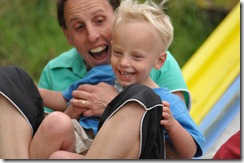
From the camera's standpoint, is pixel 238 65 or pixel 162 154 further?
pixel 238 65

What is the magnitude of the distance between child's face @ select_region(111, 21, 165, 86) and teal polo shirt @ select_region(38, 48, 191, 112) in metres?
0.24

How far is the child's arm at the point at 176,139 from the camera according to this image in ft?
7.22

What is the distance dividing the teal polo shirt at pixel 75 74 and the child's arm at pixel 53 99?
0.24 ft

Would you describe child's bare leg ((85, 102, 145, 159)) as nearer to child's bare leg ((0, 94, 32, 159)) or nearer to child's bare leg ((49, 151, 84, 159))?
child's bare leg ((49, 151, 84, 159))

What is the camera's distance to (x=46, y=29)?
4832 millimetres

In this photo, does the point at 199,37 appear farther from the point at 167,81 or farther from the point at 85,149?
the point at 85,149

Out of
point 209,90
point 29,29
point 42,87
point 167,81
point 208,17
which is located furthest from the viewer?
point 208,17

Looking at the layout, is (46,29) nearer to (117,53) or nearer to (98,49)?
(98,49)

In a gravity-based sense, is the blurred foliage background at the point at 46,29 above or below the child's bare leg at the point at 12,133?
below

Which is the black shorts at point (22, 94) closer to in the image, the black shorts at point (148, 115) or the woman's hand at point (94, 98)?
the woman's hand at point (94, 98)

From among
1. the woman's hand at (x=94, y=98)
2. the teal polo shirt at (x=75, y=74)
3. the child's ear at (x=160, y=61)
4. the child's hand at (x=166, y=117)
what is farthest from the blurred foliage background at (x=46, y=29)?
the child's hand at (x=166, y=117)

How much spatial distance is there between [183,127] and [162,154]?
0.54ft

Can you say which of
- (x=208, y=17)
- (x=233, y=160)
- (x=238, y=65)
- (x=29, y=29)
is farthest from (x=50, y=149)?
(x=208, y=17)

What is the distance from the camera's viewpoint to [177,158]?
2334 millimetres
